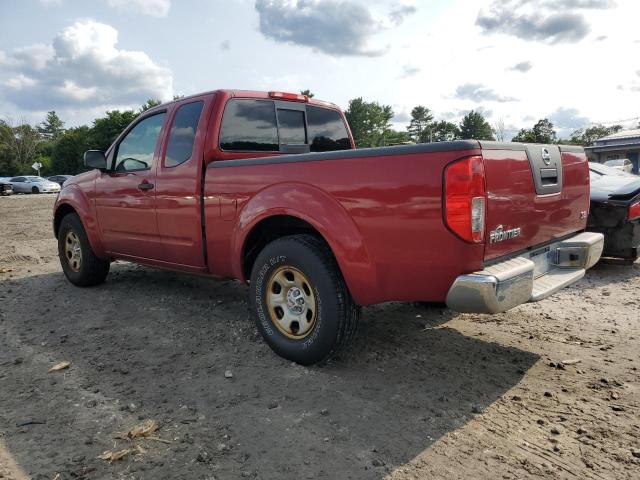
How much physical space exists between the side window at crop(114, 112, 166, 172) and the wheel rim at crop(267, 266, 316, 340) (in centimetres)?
197

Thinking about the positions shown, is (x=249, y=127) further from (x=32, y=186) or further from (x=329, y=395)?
(x=32, y=186)

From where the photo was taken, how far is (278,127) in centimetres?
461

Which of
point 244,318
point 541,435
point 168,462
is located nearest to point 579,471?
point 541,435

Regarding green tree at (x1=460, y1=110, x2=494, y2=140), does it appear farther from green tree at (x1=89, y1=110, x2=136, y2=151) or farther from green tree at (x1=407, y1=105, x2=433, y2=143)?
green tree at (x1=89, y1=110, x2=136, y2=151)

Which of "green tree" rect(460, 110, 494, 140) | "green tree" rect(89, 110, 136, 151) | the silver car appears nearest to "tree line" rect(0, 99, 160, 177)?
"green tree" rect(89, 110, 136, 151)

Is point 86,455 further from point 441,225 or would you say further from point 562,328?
point 562,328

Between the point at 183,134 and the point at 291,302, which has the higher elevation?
the point at 183,134

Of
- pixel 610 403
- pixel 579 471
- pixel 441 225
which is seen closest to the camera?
pixel 579 471

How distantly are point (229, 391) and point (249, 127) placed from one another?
92.4 inches

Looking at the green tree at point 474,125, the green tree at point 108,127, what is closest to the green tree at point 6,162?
the green tree at point 108,127

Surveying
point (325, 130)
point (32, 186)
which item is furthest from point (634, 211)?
point (32, 186)

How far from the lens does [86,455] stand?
2.45 m

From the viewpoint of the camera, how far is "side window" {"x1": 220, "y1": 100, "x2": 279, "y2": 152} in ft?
13.7

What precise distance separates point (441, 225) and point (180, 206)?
2459 mm
